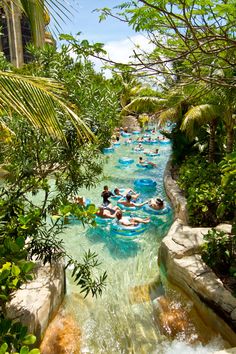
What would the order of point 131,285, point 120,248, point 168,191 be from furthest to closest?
point 168,191, point 120,248, point 131,285

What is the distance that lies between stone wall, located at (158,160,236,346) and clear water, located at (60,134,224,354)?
1.51 feet

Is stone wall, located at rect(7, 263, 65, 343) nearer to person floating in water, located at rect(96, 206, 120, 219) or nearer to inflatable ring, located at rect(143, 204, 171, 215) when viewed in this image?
person floating in water, located at rect(96, 206, 120, 219)

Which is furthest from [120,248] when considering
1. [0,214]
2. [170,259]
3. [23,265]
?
[23,265]

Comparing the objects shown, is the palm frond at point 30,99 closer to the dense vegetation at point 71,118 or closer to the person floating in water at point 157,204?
the dense vegetation at point 71,118

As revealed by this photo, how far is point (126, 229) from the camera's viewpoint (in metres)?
8.80

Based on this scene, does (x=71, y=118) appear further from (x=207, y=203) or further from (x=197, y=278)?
(x=207, y=203)

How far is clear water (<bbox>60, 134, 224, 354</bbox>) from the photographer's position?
517cm

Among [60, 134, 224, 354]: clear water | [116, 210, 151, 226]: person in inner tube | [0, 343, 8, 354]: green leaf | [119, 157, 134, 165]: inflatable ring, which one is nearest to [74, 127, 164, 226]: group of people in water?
[116, 210, 151, 226]: person in inner tube

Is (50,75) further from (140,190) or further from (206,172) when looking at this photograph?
(140,190)

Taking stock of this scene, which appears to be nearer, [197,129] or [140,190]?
[197,129]

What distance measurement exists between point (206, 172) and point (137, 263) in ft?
12.9

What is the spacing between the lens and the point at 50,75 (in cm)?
460

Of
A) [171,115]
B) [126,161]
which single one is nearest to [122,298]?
[171,115]

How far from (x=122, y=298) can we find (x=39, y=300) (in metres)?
2.09
